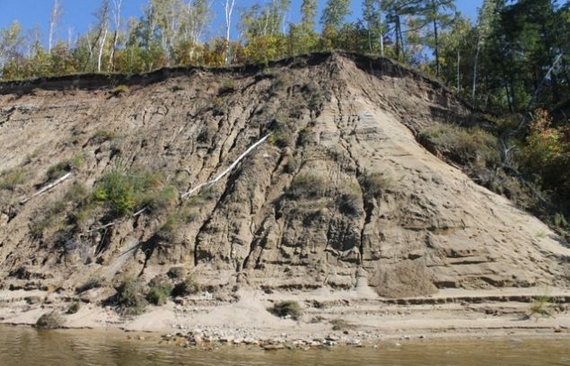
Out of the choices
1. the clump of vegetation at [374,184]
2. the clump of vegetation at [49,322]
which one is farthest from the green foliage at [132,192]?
the clump of vegetation at [374,184]

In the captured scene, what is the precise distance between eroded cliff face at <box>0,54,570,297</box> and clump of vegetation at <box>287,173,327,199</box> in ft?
0.15

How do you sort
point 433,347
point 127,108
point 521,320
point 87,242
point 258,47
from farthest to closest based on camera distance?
point 258,47 → point 127,108 → point 87,242 → point 521,320 → point 433,347

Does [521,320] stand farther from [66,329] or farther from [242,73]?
[242,73]

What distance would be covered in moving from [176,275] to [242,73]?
1265 cm

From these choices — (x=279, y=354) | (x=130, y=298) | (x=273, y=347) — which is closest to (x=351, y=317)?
(x=273, y=347)

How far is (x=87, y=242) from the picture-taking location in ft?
63.3

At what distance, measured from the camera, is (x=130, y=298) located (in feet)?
52.0

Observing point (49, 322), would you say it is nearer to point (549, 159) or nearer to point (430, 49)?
point (549, 159)

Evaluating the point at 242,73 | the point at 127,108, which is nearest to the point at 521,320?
the point at 242,73

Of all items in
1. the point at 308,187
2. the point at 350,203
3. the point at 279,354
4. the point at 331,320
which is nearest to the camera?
the point at 279,354

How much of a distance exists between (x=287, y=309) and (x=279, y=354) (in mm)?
3245

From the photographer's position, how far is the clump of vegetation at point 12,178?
2281 centimetres

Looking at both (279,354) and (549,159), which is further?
(549,159)

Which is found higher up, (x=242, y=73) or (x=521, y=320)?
(x=242, y=73)
